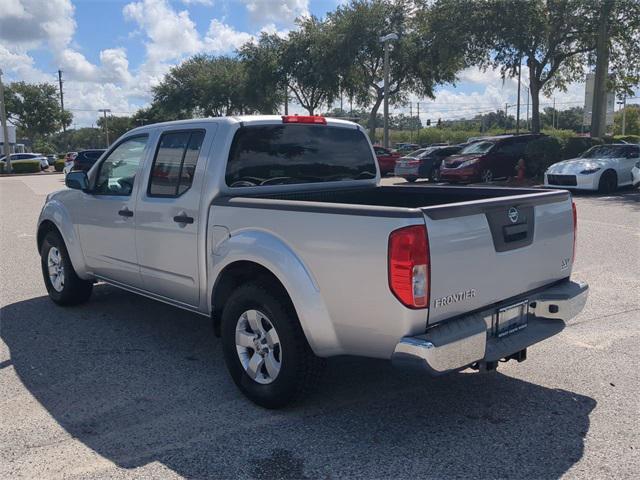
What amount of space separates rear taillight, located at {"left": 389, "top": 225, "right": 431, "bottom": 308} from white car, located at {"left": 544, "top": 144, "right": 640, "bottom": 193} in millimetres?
14716

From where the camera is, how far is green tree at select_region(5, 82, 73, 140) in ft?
200

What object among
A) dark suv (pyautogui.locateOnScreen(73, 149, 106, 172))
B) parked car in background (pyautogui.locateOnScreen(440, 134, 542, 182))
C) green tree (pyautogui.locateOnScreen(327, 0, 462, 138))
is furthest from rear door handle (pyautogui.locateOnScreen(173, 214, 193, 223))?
green tree (pyautogui.locateOnScreen(327, 0, 462, 138))

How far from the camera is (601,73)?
79.0ft

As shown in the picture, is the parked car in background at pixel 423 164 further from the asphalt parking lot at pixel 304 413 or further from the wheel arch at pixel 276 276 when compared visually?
the wheel arch at pixel 276 276

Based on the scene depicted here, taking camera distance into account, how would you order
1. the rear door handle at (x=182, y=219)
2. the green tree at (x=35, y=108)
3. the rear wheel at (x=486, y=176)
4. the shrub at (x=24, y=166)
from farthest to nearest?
the green tree at (x=35, y=108) → the shrub at (x=24, y=166) → the rear wheel at (x=486, y=176) → the rear door handle at (x=182, y=219)

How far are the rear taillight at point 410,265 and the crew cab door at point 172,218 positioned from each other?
1816 mm

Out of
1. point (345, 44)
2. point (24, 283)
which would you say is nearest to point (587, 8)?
point (345, 44)

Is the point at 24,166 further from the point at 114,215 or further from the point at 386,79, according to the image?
the point at 114,215

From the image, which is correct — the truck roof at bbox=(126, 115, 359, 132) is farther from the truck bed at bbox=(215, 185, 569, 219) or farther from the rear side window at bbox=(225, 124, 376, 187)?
the truck bed at bbox=(215, 185, 569, 219)

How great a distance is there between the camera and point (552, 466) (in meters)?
3.24

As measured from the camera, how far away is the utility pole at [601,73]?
75.1 feet

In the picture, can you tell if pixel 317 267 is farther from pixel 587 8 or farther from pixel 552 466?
pixel 587 8

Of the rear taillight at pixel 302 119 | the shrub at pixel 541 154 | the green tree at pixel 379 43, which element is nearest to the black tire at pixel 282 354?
the rear taillight at pixel 302 119

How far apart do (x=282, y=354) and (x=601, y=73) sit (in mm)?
24430
